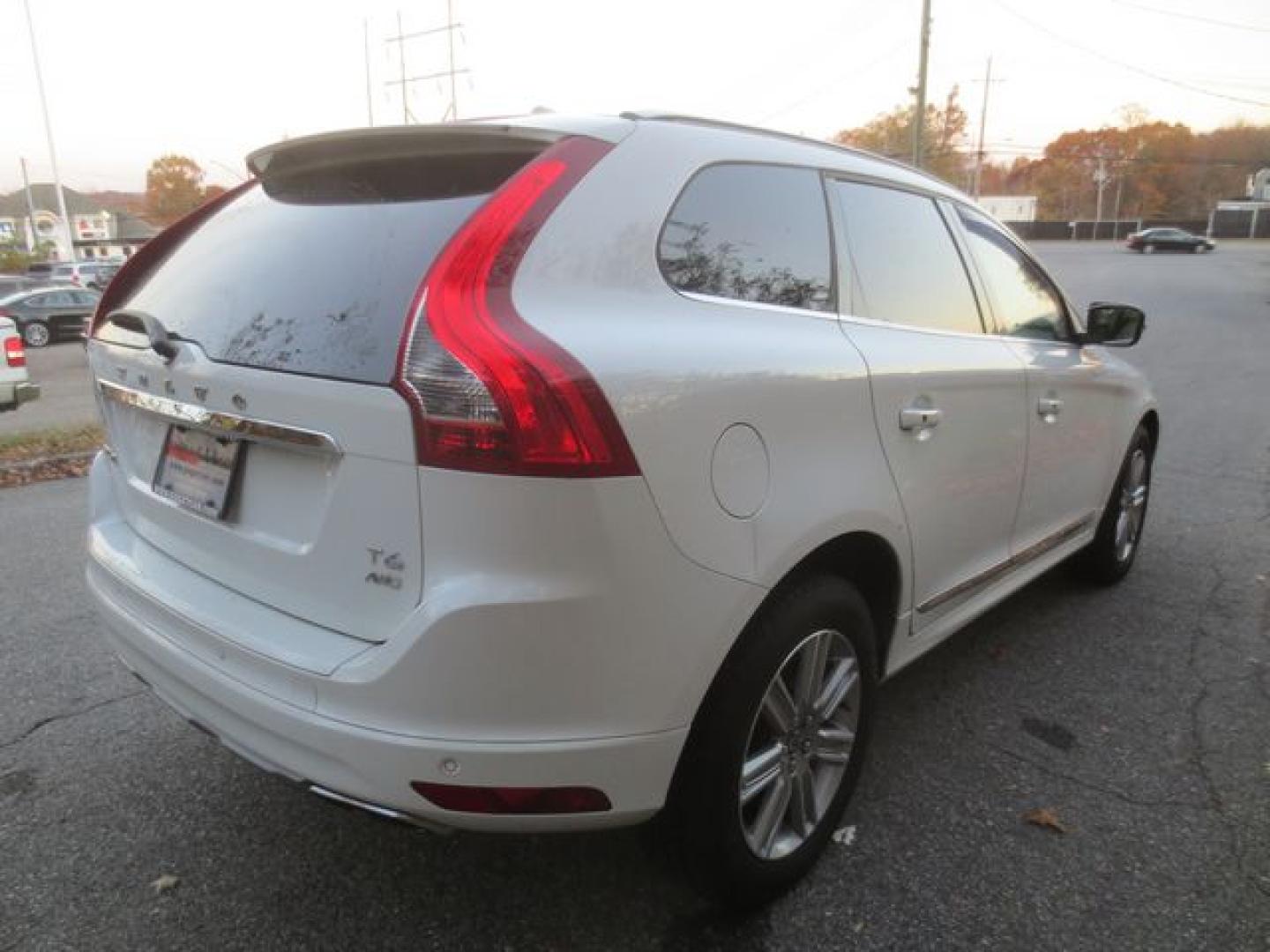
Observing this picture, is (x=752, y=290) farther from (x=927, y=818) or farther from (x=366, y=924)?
(x=366, y=924)

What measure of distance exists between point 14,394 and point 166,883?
271 inches

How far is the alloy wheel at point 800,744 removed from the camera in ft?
7.12

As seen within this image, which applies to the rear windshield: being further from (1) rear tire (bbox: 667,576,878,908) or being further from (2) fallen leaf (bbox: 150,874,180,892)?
(2) fallen leaf (bbox: 150,874,180,892)

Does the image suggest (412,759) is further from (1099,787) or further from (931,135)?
(931,135)

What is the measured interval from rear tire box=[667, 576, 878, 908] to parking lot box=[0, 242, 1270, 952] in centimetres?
16

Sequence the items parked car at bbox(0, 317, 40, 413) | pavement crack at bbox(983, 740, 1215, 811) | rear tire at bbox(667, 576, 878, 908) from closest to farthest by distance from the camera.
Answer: rear tire at bbox(667, 576, 878, 908) → pavement crack at bbox(983, 740, 1215, 811) → parked car at bbox(0, 317, 40, 413)

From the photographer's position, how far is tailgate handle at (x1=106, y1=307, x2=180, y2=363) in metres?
2.09

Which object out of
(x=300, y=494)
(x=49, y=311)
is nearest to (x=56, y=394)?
(x=49, y=311)

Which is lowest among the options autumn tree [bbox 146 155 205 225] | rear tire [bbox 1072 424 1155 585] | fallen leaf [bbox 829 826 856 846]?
fallen leaf [bbox 829 826 856 846]

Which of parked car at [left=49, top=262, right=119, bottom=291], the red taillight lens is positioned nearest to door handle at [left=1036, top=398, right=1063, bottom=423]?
the red taillight lens

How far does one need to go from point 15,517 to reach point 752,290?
208 inches

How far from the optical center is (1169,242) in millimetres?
48531

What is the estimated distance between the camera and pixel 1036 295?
3641 millimetres

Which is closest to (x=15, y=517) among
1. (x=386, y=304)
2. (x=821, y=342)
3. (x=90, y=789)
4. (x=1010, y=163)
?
(x=90, y=789)
